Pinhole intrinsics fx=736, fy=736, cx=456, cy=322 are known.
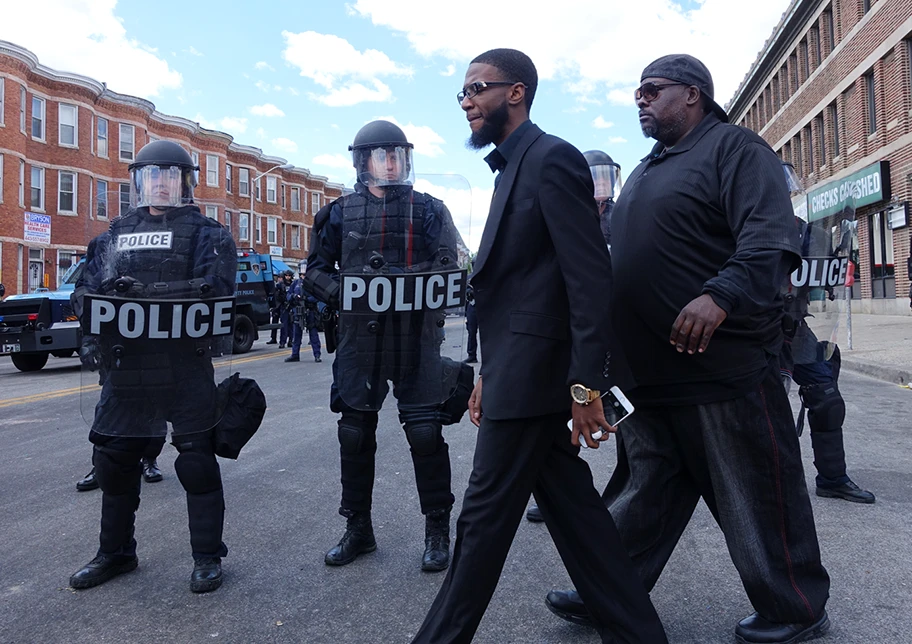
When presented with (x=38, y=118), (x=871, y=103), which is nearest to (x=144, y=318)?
(x=871, y=103)

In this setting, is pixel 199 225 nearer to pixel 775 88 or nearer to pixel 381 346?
pixel 381 346

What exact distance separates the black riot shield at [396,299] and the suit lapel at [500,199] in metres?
1.13

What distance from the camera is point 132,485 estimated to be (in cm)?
326

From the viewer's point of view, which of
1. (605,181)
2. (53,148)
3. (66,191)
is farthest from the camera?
(66,191)

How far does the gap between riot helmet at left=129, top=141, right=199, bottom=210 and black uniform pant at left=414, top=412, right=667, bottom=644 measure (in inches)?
76.5

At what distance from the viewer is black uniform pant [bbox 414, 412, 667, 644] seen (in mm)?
2123

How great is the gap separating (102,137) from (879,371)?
34.9 meters

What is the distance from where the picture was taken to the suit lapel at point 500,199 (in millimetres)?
2213

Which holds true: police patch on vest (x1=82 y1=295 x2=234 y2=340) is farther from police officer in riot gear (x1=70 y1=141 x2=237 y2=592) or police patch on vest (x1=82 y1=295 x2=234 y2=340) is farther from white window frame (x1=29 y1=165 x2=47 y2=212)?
white window frame (x1=29 y1=165 x2=47 y2=212)

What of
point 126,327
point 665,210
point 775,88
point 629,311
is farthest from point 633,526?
point 775,88

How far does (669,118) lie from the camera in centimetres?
264

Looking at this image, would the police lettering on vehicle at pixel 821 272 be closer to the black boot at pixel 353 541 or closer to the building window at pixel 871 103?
the black boot at pixel 353 541

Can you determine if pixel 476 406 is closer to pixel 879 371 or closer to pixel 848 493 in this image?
pixel 848 493

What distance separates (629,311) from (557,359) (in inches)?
21.2
